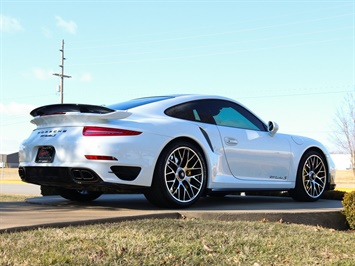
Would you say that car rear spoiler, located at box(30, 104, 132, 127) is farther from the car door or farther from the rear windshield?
the car door

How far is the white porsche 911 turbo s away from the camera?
4.94 m

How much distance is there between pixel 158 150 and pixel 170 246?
1.79 meters

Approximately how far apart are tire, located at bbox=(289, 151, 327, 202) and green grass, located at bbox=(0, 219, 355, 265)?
8.95ft

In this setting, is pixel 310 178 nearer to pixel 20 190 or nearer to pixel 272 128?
pixel 272 128

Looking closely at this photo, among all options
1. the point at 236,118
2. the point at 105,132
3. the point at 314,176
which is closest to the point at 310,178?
the point at 314,176

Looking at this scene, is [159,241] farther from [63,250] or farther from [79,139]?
[79,139]

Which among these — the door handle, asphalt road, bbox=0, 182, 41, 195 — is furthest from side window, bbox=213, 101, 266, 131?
asphalt road, bbox=0, 182, 41, 195

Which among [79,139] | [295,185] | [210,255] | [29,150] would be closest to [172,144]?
[79,139]

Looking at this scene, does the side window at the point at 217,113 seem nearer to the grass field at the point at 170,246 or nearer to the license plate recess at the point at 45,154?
the license plate recess at the point at 45,154

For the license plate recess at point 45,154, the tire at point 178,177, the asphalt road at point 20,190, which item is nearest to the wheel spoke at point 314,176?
the tire at point 178,177

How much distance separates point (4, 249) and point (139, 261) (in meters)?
0.96

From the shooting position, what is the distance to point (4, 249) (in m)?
3.22

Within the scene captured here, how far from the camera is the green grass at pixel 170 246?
10.3 feet

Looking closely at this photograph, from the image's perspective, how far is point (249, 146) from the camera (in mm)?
6184
